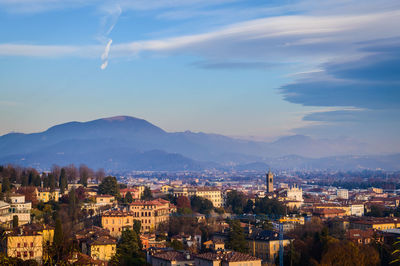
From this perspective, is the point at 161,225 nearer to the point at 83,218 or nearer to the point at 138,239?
the point at 83,218

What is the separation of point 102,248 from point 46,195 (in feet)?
41.7

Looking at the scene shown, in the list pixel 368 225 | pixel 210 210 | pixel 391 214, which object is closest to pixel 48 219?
pixel 210 210

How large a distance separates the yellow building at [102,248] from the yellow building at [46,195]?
36.2 ft

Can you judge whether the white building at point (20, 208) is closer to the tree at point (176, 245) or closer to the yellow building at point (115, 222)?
the yellow building at point (115, 222)

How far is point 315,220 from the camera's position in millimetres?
41375

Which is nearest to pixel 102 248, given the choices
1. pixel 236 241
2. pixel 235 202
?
pixel 236 241

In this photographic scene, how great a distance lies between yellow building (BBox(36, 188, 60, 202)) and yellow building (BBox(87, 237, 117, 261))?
11049 mm

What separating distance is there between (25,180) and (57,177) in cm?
748

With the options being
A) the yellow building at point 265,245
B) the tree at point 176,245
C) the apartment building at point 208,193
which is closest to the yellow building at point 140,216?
the tree at point 176,245

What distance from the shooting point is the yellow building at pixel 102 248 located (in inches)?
1013

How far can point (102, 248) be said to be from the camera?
26688 millimetres

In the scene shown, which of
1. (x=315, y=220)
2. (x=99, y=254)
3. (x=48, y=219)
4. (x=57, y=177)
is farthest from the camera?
(x=57, y=177)

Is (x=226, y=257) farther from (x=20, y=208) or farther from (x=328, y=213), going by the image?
(x=328, y=213)

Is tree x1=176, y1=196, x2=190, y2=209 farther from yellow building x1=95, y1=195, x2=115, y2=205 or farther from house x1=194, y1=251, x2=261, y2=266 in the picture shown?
house x1=194, y1=251, x2=261, y2=266
